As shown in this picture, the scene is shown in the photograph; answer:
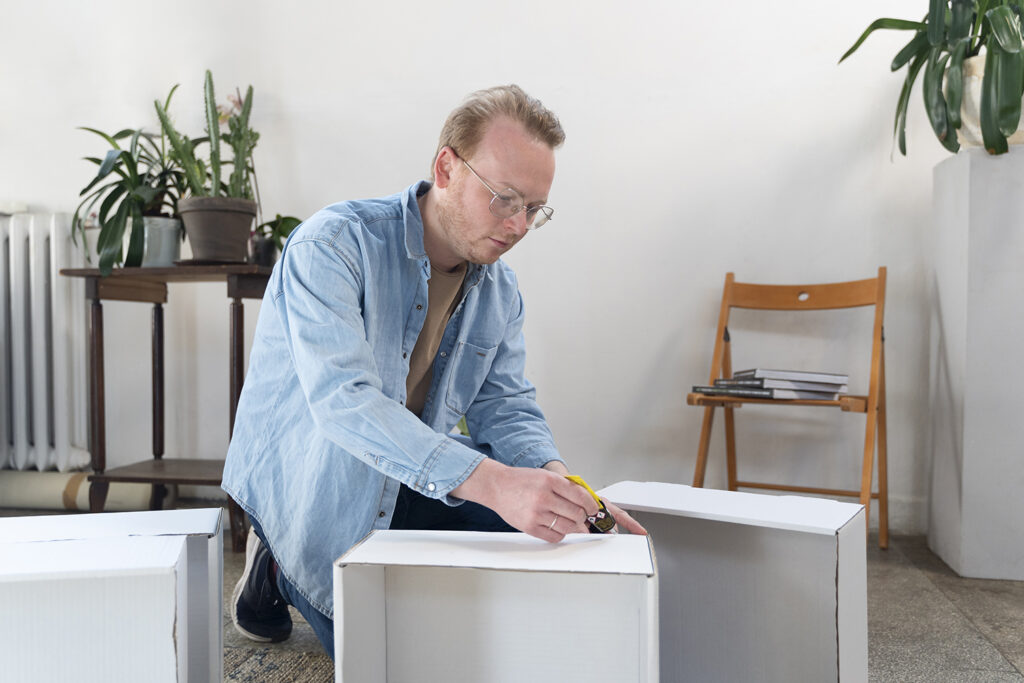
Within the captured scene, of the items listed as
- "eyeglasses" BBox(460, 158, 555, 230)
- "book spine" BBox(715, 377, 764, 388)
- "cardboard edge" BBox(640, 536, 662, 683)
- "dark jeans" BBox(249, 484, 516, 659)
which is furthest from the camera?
"book spine" BBox(715, 377, 764, 388)

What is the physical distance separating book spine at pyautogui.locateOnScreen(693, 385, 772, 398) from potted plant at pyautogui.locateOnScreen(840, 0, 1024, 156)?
2.37ft

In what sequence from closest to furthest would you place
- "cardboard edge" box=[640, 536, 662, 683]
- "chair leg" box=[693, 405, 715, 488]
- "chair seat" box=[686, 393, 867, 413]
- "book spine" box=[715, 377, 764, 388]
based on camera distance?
"cardboard edge" box=[640, 536, 662, 683] < "chair seat" box=[686, 393, 867, 413] < "book spine" box=[715, 377, 764, 388] < "chair leg" box=[693, 405, 715, 488]

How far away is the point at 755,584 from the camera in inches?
43.5

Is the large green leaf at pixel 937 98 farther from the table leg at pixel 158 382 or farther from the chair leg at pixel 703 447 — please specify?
the table leg at pixel 158 382

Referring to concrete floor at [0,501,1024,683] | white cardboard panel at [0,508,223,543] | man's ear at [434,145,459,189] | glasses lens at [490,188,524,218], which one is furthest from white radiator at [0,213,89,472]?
glasses lens at [490,188,524,218]

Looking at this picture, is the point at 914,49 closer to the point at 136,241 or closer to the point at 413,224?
the point at 413,224

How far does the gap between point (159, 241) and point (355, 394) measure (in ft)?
4.71

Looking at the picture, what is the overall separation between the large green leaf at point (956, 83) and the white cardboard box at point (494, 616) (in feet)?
4.79

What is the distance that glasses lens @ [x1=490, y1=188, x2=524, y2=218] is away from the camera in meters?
1.08

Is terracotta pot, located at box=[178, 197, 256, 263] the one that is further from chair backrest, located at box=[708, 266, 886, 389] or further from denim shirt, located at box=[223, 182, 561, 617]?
chair backrest, located at box=[708, 266, 886, 389]

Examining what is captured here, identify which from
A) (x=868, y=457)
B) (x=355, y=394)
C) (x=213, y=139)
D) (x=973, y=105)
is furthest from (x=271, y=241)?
(x=973, y=105)

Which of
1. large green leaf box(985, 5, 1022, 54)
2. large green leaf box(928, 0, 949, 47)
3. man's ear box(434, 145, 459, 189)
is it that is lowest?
man's ear box(434, 145, 459, 189)

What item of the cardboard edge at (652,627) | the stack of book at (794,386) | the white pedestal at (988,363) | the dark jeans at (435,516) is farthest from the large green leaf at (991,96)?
the cardboard edge at (652,627)

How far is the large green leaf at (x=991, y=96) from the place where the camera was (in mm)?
1704
